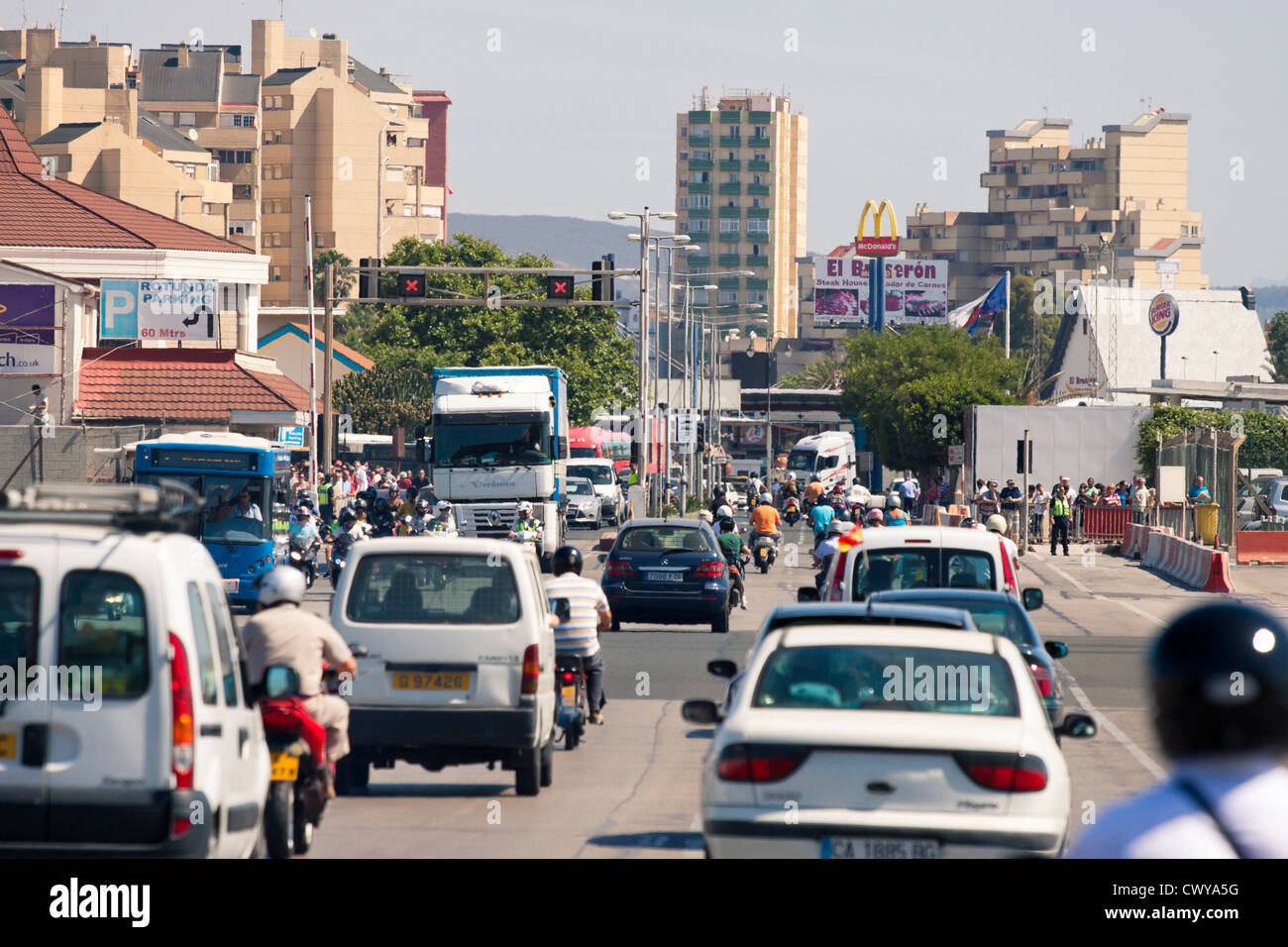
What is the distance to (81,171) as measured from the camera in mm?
119562

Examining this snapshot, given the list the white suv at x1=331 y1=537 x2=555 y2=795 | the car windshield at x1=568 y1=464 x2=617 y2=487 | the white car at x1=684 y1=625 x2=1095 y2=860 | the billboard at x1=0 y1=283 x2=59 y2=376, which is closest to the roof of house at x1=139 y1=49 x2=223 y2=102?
the car windshield at x1=568 y1=464 x2=617 y2=487

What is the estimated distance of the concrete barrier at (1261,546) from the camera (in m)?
41.9

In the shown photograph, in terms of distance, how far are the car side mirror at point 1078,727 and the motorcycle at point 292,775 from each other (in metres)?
3.91

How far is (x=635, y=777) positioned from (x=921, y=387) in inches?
2498

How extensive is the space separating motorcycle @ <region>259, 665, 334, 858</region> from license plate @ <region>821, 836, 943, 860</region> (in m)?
3.14

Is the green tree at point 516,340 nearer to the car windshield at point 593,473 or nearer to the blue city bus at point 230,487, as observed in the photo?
the car windshield at point 593,473

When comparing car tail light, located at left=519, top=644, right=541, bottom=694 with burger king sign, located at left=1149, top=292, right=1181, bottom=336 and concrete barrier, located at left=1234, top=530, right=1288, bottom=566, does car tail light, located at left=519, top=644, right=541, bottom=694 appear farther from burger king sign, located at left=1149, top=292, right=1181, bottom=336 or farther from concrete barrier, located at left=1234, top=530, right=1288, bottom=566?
burger king sign, located at left=1149, top=292, right=1181, bottom=336

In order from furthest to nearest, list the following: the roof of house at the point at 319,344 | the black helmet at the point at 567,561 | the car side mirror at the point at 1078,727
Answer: the roof of house at the point at 319,344, the black helmet at the point at 567,561, the car side mirror at the point at 1078,727

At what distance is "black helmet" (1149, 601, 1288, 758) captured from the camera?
3.15 meters

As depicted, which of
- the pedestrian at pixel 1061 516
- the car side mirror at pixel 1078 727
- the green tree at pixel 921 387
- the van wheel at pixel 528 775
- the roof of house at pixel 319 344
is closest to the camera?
the car side mirror at pixel 1078 727

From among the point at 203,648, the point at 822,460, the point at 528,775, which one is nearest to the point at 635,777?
the point at 528,775

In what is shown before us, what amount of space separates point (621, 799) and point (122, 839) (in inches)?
218

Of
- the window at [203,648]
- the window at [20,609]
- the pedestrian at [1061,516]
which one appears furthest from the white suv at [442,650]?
the pedestrian at [1061,516]
